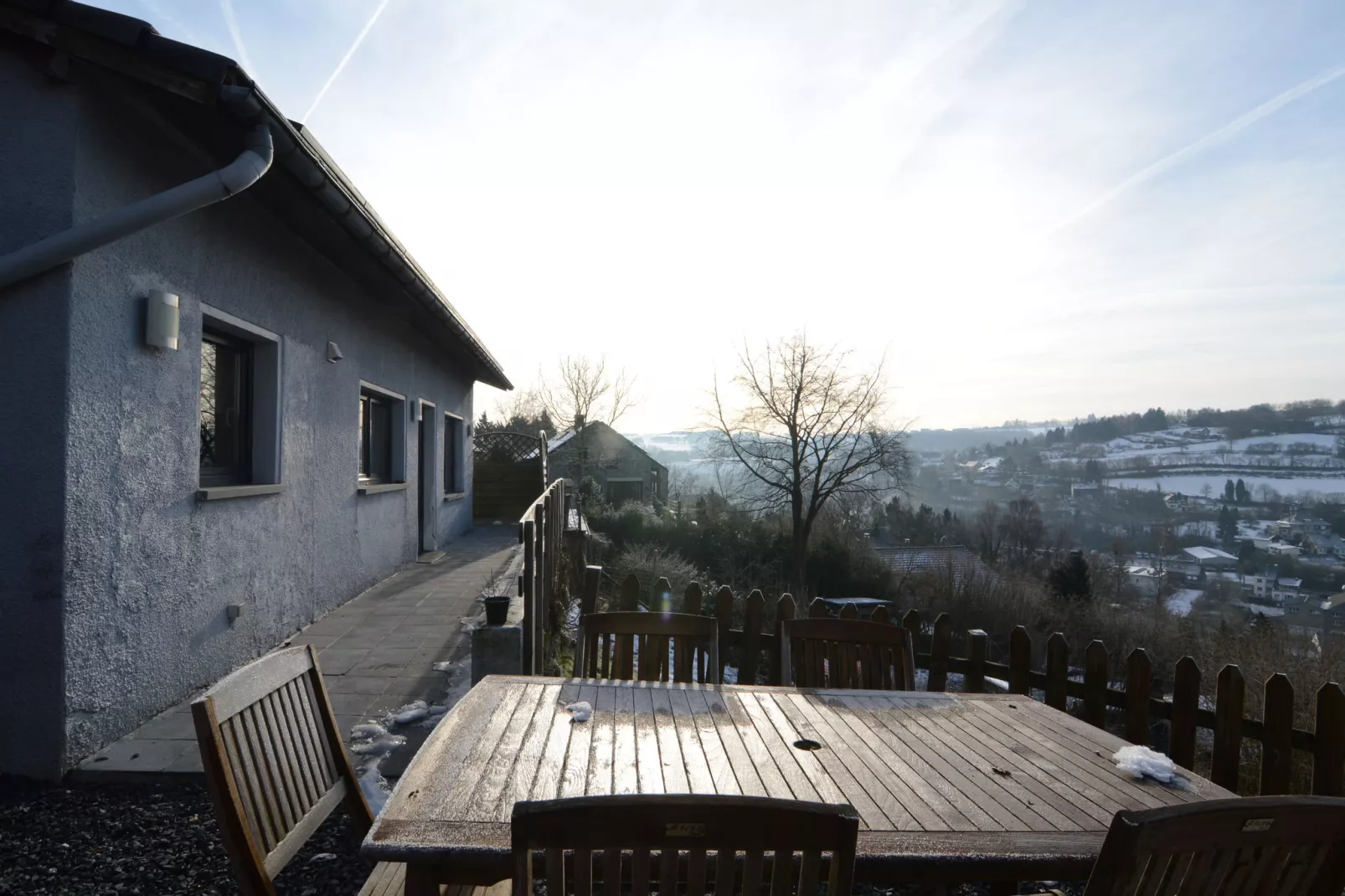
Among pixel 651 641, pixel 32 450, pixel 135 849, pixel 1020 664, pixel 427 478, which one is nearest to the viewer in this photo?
pixel 135 849

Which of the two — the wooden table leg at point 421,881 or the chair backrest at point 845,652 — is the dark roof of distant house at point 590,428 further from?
the wooden table leg at point 421,881

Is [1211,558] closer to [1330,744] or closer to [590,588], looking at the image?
[1330,744]

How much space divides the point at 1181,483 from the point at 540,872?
57.2 m

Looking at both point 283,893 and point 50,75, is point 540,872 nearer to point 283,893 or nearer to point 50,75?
point 283,893

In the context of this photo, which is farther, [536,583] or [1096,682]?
[536,583]

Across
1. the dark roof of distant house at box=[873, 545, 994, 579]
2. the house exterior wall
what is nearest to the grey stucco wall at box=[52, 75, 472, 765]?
the house exterior wall

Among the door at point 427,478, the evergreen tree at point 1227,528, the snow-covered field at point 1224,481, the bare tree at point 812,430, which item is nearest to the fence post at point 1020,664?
the door at point 427,478

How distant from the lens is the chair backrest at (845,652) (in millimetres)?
2908

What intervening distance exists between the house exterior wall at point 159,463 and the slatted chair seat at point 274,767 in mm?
1927

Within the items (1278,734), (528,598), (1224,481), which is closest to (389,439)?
(528,598)

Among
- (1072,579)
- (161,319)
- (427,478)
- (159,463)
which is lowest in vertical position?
(1072,579)

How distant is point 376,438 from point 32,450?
527cm

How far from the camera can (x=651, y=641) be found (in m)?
2.90

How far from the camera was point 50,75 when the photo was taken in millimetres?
3059
